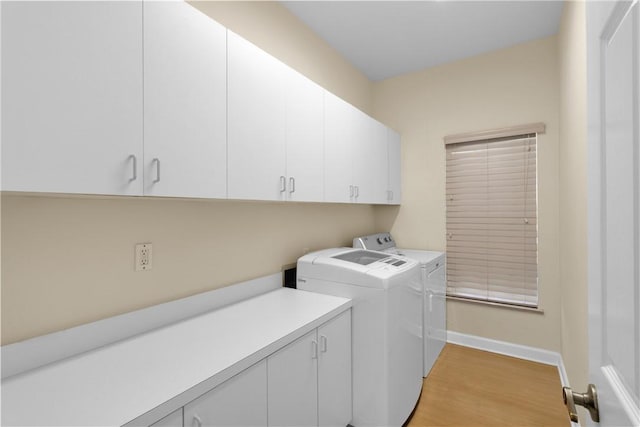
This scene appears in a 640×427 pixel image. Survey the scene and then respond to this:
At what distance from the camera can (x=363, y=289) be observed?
70.4 inches

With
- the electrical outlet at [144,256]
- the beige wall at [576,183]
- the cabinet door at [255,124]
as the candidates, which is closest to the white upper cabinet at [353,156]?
the cabinet door at [255,124]

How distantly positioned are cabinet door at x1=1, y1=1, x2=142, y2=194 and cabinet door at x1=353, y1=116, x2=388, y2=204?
167 centimetres

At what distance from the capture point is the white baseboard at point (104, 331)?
1040 mm

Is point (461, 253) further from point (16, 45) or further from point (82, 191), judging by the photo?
point (16, 45)

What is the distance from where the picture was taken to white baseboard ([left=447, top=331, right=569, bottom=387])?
8.57ft

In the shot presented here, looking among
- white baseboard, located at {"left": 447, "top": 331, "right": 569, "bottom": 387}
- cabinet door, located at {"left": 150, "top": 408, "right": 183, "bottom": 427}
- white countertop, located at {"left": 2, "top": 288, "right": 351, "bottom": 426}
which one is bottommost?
white baseboard, located at {"left": 447, "top": 331, "right": 569, "bottom": 387}

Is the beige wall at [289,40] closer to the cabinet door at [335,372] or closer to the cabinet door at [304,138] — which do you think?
the cabinet door at [304,138]

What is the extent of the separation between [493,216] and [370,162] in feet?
4.24

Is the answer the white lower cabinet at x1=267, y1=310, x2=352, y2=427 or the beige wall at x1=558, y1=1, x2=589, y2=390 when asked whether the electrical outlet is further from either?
the beige wall at x1=558, y1=1, x2=589, y2=390

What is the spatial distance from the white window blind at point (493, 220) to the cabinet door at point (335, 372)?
177cm

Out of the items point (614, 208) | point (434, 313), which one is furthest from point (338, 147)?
point (614, 208)

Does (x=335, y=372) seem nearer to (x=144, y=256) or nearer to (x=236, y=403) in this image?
(x=236, y=403)

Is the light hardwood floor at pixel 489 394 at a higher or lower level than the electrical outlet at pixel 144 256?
lower

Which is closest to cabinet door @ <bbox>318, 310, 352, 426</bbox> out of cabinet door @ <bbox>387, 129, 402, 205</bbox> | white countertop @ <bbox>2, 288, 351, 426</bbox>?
white countertop @ <bbox>2, 288, 351, 426</bbox>
